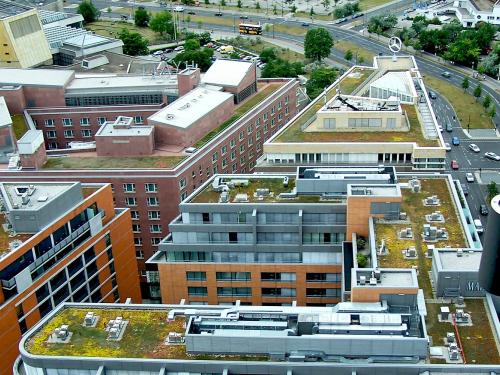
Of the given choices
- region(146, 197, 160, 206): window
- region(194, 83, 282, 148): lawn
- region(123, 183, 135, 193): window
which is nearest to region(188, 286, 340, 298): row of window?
region(146, 197, 160, 206): window

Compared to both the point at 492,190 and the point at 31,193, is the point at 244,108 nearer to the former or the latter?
the point at 492,190

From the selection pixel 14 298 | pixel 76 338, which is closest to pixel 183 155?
pixel 14 298

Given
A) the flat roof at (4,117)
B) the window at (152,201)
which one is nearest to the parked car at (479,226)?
the window at (152,201)

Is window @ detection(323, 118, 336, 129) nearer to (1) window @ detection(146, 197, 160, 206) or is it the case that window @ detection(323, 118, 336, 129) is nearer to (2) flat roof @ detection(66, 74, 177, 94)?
(1) window @ detection(146, 197, 160, 206)

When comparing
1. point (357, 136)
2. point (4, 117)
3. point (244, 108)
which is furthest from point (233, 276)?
point (4, 117)

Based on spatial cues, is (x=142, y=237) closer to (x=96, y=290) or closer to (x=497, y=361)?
(x=96, y=290)

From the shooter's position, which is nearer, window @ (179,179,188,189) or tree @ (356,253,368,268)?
tree @ (356,253,368,268)
